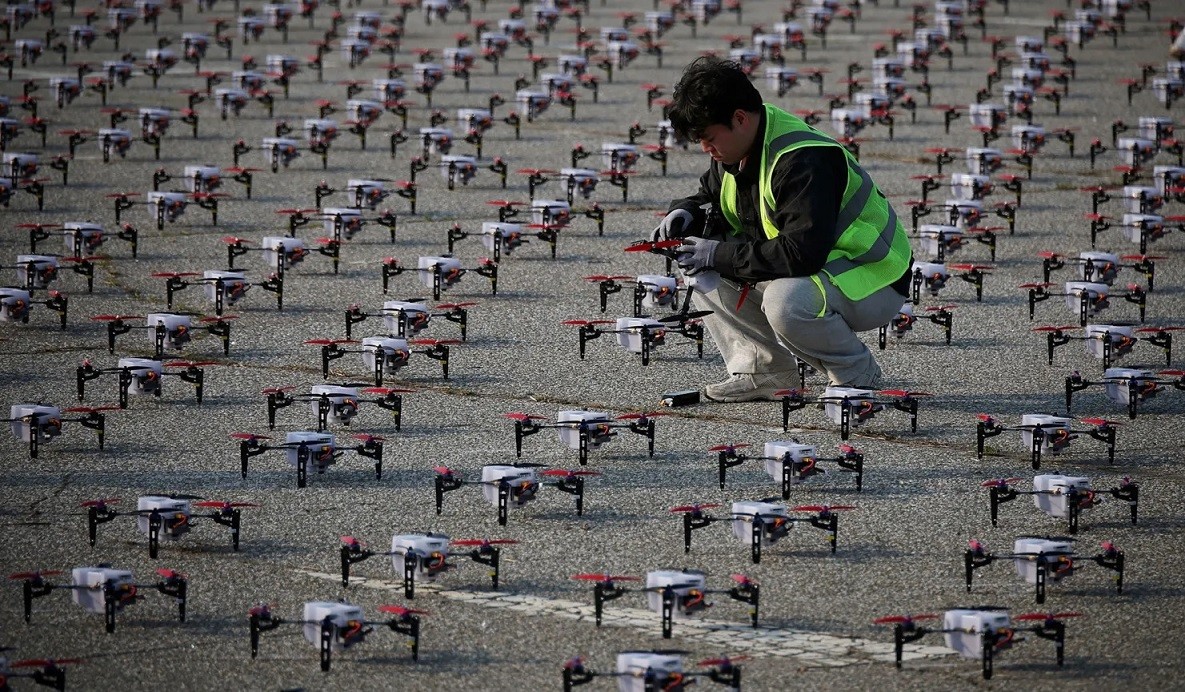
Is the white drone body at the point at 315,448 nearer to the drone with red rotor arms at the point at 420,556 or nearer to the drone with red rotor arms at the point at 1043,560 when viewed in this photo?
the drone with red rotor arms at the point at 420,556

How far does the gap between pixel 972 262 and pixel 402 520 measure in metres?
7.61

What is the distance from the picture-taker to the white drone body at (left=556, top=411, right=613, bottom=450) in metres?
9.96

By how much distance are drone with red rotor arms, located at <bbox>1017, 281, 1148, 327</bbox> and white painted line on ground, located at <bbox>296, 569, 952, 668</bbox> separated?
18.8ft

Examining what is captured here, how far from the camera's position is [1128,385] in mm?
10945

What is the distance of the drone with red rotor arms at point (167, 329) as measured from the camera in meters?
12.0

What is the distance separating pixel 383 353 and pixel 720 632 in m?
4.22

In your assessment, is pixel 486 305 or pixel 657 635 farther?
pixel 486 305

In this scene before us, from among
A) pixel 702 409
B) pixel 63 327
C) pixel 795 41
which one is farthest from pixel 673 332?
pixel 795 41

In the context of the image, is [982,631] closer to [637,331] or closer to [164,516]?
[164,516]

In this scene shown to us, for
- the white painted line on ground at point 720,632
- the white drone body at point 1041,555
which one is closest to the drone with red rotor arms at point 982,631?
the white painted line on ground at point 720,632

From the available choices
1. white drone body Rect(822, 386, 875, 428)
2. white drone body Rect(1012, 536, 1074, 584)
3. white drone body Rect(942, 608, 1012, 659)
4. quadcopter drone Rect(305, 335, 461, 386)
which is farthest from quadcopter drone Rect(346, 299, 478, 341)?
white drone body Rect(942, 608, 1012, 659)

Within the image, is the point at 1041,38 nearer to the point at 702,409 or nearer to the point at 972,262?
the point at 972,262

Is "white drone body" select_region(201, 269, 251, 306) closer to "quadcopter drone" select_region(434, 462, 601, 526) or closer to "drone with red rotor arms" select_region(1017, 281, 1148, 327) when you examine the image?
"quadcopter drone" select_region(434, 462, 601, 526)

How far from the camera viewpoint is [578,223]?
16.7 m
